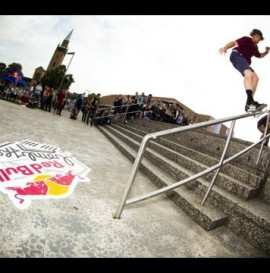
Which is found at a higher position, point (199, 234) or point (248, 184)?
point (248, 184)

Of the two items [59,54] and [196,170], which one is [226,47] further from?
[59,54]

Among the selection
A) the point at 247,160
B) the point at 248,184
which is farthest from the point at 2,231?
the point at 247,160

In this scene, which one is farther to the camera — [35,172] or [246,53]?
[246,53]

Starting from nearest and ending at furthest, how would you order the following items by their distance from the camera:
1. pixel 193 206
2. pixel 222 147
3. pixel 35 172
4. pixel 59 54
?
1. pixel 193 206
2. pixel 35 172
3. pixel 222 147
4. pixel 59 54

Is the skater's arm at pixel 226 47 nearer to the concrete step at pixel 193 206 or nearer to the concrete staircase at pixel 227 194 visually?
the concrete staircase at pixel 227 194

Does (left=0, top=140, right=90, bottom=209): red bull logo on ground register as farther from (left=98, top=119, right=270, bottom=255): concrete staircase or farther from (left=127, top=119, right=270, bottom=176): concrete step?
(left=127, top=119, right=270, bottom=176): concrete step

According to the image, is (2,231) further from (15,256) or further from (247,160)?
(247,160)

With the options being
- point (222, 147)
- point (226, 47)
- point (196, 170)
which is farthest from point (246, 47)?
point (196, 170)

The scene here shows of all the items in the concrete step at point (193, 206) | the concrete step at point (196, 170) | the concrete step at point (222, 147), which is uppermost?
the concrete step at point (222, 147)

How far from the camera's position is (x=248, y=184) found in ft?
10.5

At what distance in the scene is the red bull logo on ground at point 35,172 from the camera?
2.60 metres

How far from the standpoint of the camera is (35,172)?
3.20 metres

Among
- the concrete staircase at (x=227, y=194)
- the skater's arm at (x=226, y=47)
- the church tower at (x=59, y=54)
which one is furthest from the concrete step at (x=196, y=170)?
the church tower at (x=59, y=54)
